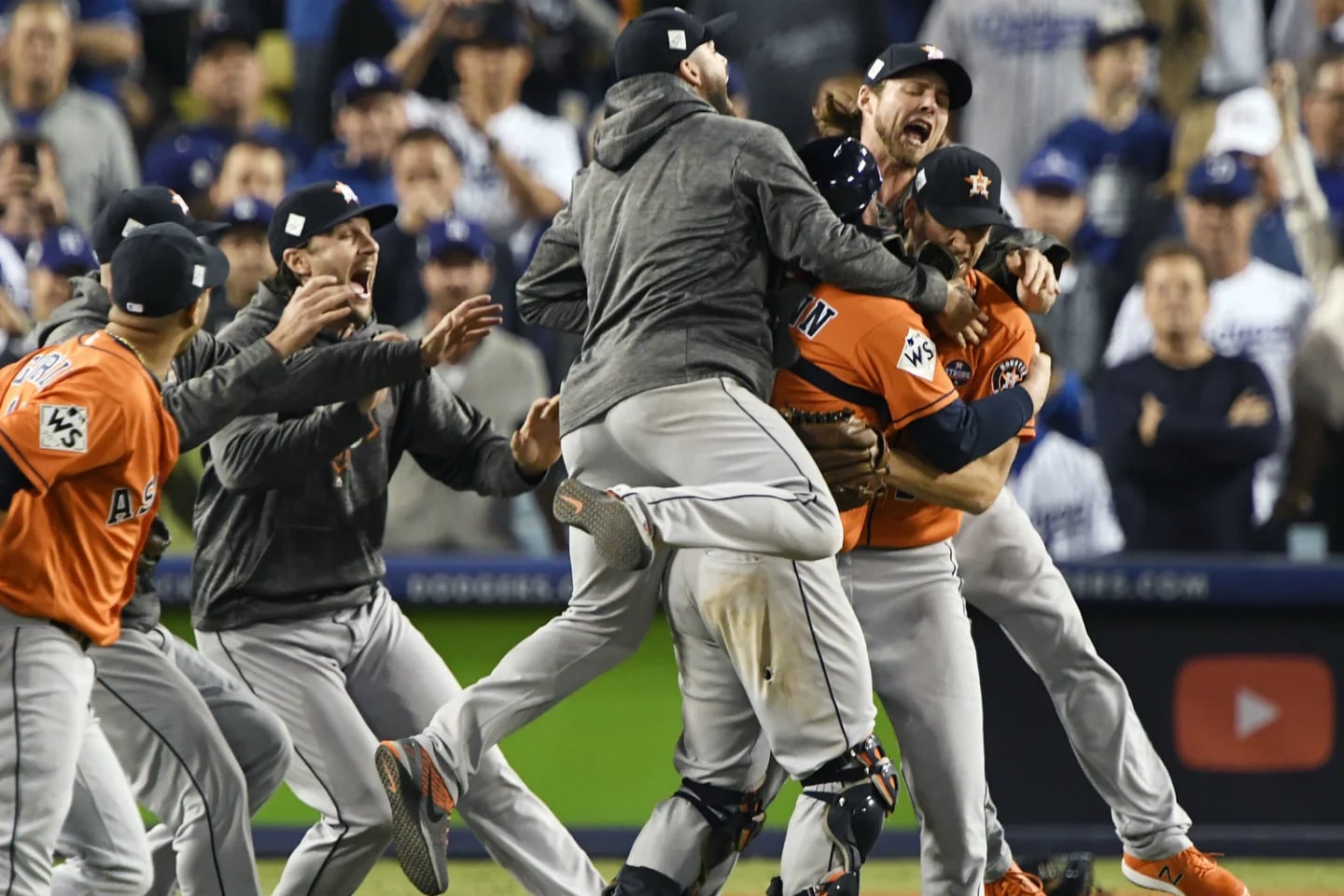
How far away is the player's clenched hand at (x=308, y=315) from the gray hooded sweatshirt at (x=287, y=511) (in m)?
0.16

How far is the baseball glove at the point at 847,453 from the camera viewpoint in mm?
4332

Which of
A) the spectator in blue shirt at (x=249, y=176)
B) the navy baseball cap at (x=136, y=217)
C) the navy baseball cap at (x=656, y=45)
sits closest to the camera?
the navy baseball cap at (x=656, y=45)

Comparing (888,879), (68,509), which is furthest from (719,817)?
(888,879)

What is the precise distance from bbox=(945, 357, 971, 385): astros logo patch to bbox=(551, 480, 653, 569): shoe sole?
983mm

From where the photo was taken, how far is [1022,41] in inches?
348

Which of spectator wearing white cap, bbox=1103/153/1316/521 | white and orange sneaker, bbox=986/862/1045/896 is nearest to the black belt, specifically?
white and orange sneaker, bbox=986/862/1045/896

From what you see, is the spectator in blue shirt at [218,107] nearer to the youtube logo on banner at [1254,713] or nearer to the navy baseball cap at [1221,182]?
the navy baseball cap at [1221,182]

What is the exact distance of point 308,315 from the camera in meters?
4.52

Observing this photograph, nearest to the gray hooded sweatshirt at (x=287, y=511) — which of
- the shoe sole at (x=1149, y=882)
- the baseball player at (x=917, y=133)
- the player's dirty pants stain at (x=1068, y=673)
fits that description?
the baseball player at (x=917, y=133)

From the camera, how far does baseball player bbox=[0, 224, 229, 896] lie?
395 centimetres

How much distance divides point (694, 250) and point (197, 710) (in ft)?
5.16

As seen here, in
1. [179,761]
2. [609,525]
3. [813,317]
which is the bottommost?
[179,761]

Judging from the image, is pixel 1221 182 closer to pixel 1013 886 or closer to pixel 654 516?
pixel 1013 886

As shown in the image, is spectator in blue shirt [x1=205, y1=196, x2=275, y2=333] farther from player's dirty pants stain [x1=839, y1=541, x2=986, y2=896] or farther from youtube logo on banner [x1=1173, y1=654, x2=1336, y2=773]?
youtube logo on banner [x1=1173, y1=654, x2=1336, y2=773]
